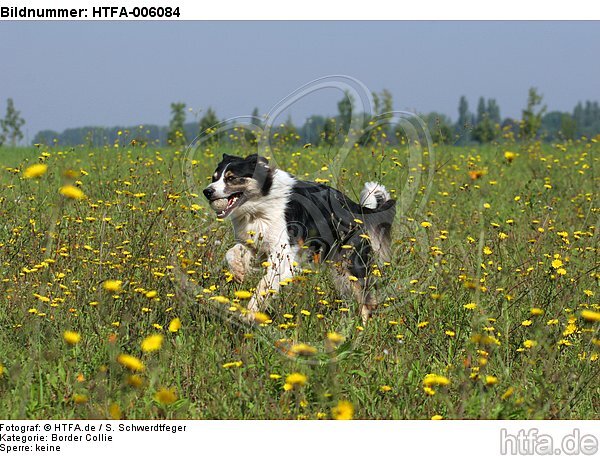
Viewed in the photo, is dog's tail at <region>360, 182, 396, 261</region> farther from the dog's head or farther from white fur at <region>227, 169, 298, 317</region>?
the dog's head

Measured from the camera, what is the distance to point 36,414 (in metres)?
3.26

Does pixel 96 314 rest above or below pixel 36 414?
above

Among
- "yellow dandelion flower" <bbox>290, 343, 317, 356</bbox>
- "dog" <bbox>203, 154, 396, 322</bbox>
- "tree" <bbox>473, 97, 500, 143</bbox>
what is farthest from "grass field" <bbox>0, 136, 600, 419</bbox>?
"tree" <bbox>473, 97, 500, 143</bbox>

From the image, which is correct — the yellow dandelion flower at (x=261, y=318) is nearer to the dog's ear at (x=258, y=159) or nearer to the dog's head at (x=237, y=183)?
the dog's head at (x=237, y=183)

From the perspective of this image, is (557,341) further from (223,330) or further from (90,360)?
(90,360)

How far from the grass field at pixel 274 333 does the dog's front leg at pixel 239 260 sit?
3.7 inches

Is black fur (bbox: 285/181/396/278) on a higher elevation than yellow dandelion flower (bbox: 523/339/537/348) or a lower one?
higher

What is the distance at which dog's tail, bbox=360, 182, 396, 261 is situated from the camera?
5648 millimetres

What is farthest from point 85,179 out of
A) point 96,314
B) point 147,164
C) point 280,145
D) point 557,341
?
point 557,341

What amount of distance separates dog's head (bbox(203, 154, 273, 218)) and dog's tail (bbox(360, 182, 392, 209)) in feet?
2.50

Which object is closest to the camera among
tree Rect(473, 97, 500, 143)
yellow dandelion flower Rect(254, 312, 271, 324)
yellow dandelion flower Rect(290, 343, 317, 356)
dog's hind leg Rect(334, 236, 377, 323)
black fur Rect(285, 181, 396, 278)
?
yellow dandelion flower Rect(290, 343, 317, 356)

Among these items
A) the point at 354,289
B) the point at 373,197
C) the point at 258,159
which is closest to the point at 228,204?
the point at 258,159

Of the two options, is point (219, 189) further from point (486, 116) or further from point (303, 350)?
point (486, 116)
